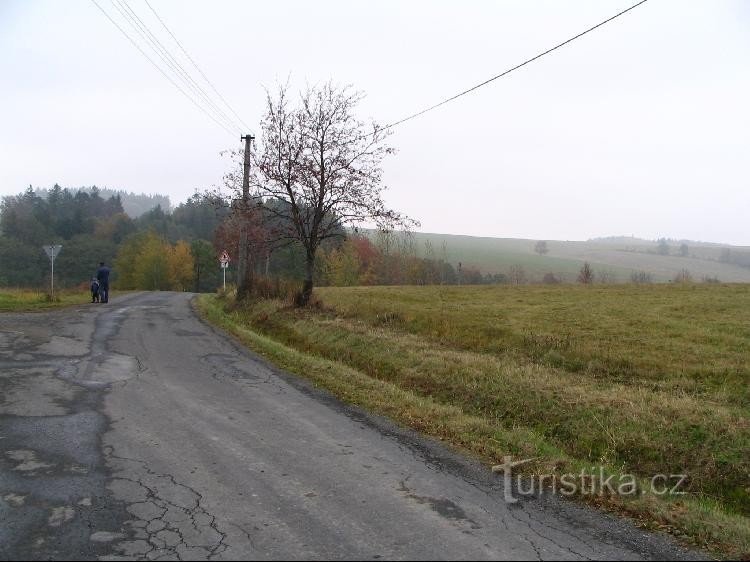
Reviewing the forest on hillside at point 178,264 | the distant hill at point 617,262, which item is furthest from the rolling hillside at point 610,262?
the forest on hillside at point 178,264

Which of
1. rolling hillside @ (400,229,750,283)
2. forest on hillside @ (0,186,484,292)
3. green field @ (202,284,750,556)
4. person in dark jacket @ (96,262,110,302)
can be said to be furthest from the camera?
rolling hillside @ (400,229,750,283)

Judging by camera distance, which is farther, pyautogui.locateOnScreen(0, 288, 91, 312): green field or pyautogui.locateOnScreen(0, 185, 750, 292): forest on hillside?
pyautogui.locateOnScreen(0, 185, 750, 292): forest on hillside

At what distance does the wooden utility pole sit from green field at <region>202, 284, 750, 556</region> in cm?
416

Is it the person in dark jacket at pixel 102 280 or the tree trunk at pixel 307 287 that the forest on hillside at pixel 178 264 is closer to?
the person in dark jacket at pixel 102 280

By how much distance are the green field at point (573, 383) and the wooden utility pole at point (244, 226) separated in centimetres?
416

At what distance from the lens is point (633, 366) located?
10781mm

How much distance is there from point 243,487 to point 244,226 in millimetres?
18238

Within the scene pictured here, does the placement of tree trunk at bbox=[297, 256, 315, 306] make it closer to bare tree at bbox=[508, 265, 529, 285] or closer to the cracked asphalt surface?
the cracked asphalt surface

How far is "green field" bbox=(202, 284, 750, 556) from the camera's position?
21.9ft

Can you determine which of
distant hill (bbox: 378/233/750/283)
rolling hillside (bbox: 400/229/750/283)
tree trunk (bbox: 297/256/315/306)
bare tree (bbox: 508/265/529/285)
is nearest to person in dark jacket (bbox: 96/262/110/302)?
tree trunk (bbox: 297/256/315/306)

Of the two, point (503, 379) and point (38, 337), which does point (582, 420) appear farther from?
point (38, 337)

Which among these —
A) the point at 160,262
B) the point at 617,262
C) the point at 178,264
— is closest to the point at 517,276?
the point at 617,262

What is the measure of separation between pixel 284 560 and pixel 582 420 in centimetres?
599

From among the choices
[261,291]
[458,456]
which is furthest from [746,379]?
[261,291]
